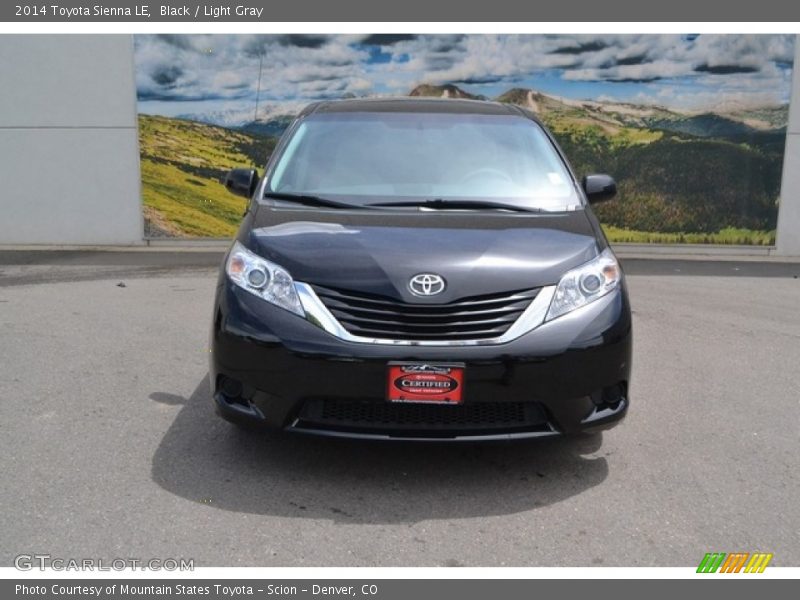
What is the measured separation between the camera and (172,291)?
8.41m

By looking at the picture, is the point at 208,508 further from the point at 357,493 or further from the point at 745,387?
the point at 745,387

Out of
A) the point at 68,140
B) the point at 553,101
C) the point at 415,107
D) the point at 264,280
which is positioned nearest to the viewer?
the point at 264,280

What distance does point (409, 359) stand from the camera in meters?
3.39

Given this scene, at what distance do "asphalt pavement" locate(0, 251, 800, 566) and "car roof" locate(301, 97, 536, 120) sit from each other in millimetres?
1880

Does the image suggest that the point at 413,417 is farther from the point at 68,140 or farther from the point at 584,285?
the point at 68,140

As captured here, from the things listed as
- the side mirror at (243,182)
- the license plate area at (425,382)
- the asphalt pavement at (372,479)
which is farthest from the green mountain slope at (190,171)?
the license plate area at (425,382)

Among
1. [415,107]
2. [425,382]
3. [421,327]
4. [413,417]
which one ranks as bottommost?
[413,417]

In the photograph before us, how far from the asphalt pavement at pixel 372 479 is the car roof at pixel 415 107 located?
6.17 feet

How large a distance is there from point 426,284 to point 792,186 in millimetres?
9962

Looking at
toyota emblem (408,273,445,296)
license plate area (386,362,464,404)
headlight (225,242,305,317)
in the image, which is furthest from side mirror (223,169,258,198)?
license plate area (386,362,464,404)

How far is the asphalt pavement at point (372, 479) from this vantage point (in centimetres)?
316

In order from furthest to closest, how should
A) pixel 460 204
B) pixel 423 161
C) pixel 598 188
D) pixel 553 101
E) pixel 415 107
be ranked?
pixel 553 101 < pixel 415 107 < pixel 598 188 < pixel 423 161 < pixel 460 204

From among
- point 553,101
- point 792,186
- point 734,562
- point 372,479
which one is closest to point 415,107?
point 372,479

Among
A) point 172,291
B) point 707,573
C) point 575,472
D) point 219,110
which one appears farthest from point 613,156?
point 707,573
